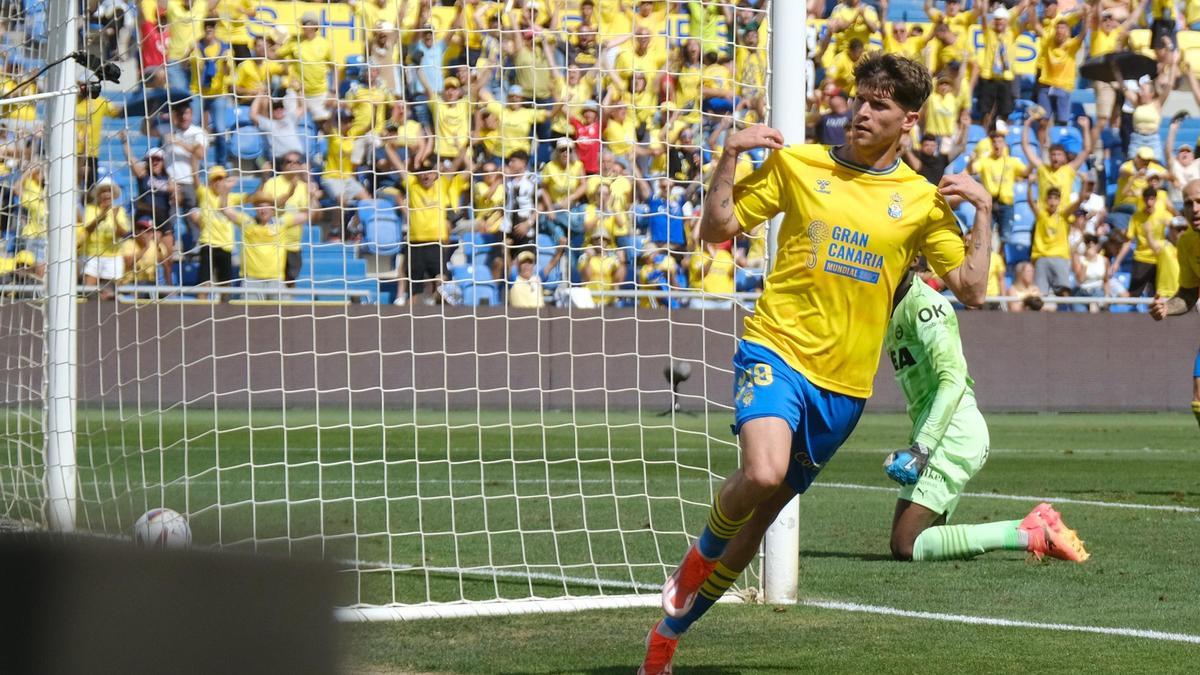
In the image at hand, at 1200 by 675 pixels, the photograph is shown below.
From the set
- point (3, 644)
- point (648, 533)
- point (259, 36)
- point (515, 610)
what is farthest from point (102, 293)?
point (3, 644)

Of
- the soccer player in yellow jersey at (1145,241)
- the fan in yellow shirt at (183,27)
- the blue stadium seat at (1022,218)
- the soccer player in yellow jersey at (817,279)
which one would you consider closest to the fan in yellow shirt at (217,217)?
the fan in yellow shirt at (183,27)

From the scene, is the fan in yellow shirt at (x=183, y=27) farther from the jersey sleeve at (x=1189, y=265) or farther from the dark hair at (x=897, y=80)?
the jersey sleeve at (x=1189, y=265)

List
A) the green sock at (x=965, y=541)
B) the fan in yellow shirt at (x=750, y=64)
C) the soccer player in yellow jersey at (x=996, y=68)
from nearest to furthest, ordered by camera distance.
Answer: the fan in yellow shirt at (x=750, y=64) < the green sock at (x=965, y=541) < the soccer player in yellow jersey at (x=996, y=68)

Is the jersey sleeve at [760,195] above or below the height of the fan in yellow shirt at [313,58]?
below

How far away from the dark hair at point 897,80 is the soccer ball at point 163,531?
13.2 ft

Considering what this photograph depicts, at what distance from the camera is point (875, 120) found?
215 inches

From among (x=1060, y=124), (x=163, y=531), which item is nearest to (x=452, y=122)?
(x=163, y=531)

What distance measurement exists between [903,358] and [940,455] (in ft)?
1.86

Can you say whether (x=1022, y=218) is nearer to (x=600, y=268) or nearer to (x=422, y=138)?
(x=600, y=268)

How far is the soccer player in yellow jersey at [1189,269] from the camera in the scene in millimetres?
11672

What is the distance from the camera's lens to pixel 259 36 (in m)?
10.8

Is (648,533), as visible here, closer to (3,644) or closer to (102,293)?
(102,293)

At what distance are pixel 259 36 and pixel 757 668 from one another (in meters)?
6.69

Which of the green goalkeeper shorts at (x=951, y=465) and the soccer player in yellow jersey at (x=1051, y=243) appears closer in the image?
the green goalkeeper shorts at (x=951, y=465)
